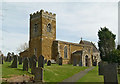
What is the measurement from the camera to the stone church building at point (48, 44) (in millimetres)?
31109

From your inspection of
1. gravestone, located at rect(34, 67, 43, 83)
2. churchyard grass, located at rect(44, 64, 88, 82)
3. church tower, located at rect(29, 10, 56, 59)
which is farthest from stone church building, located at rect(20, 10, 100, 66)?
gravestone, located at rect(34, 67, 43, 83)

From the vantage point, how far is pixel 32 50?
33000mm

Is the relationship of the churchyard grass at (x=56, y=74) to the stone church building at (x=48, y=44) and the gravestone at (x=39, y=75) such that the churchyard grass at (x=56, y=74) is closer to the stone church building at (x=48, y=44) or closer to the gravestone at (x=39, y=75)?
the gravestone at (x=39, y=75)

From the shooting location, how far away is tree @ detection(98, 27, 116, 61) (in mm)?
35556

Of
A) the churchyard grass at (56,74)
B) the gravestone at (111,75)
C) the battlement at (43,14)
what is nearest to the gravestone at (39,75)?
the churchyard grass at (56,74)

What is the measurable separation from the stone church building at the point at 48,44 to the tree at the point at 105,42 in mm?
5313

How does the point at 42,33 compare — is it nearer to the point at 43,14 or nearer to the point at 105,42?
the point at 43,14

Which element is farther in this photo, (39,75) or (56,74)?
(56,74)

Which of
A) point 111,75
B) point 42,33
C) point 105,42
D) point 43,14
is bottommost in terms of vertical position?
point 111,75

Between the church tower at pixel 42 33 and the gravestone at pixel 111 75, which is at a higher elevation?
the church tower at pixel 42 33

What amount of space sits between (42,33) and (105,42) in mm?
18114

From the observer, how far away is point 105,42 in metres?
37.3

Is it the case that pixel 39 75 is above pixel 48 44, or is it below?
below

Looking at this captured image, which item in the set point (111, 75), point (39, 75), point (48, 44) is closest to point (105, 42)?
point (48, 44)
